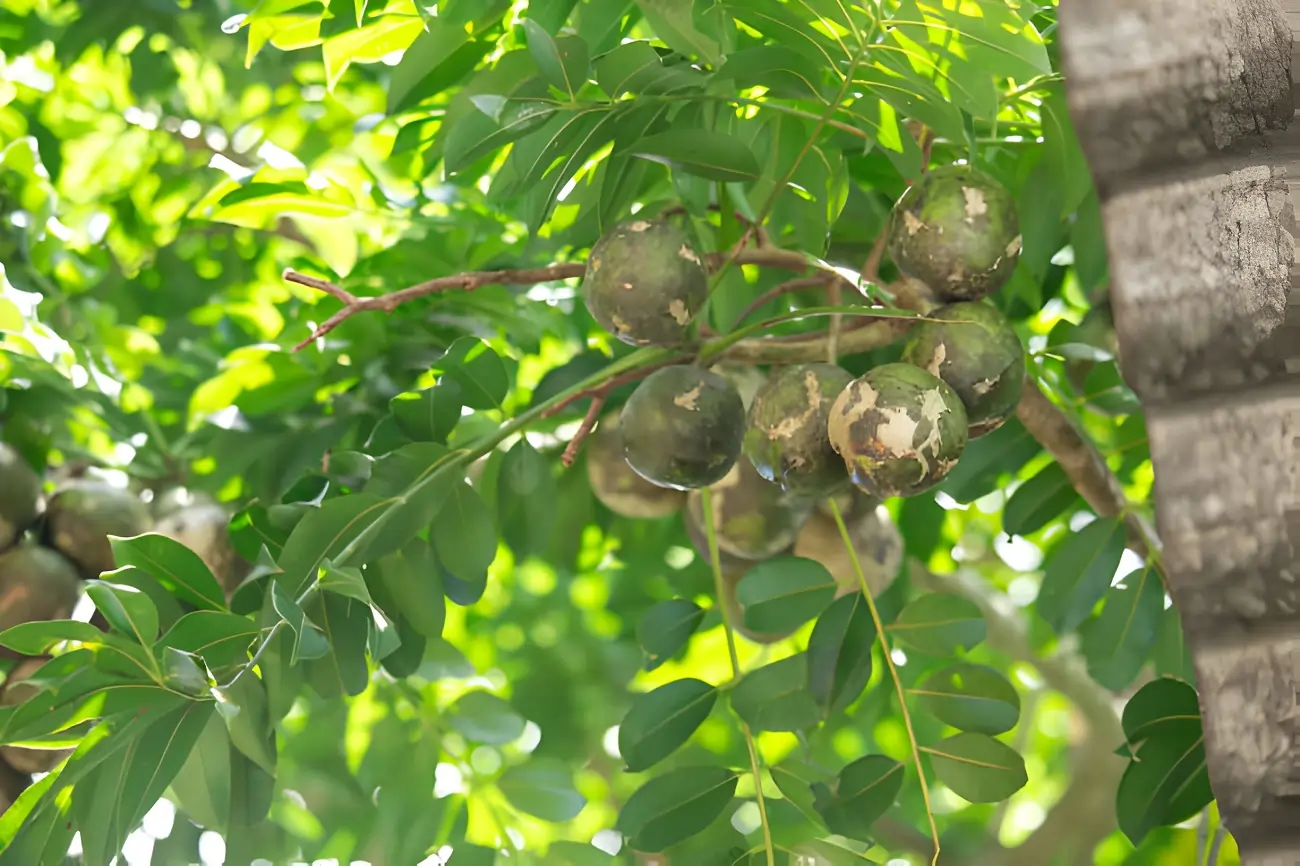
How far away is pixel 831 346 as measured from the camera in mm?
1025

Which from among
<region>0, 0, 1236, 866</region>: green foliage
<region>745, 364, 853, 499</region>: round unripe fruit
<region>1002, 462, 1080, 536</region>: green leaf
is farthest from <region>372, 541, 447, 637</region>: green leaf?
<region>1002, 462, 1080, 536</region>: green leaf

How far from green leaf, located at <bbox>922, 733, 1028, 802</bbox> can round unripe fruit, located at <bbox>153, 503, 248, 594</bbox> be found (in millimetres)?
765

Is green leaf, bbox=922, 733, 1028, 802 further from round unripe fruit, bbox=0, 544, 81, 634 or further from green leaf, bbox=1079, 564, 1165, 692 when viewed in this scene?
round unripe fruit, bbox=0, 544, 81, 634

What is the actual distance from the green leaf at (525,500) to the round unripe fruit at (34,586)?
497 mm

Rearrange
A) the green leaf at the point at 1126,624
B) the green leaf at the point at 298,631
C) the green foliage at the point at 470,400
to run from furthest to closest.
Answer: the green leaf at the point at 1126,624 < the green foliage at the point at 470,400 < the green leaf at the point at 298,631

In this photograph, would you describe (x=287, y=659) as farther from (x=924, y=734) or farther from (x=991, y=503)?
(x=991, y=503)

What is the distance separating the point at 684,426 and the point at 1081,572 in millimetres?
527

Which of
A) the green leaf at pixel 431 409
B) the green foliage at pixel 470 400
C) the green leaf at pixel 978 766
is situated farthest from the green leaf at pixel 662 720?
the green leaf at pixel 431 409

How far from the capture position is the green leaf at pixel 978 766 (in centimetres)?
110

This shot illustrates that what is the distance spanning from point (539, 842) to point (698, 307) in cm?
61

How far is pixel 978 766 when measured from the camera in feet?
3.67

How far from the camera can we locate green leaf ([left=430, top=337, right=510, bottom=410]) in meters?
1.15

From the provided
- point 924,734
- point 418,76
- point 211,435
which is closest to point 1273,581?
point 418,76

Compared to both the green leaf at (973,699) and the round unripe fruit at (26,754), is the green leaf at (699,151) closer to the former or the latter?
the green leaf at (973,699)
